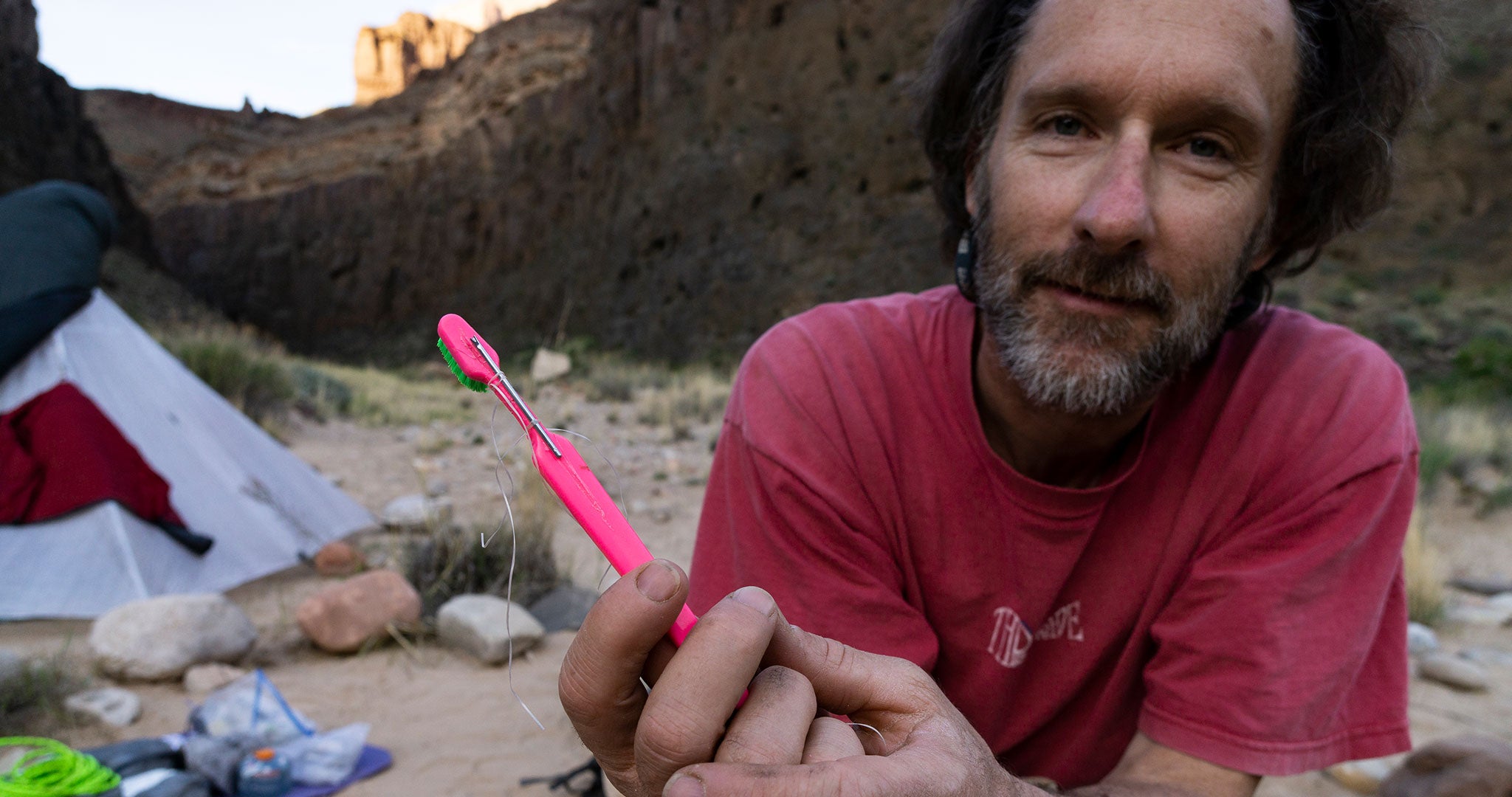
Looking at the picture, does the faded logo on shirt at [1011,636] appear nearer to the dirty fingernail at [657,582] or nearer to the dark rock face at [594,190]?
the dirty fingernail at [657,582]

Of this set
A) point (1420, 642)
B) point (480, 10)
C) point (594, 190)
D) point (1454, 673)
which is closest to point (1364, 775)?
point (1454, 673)

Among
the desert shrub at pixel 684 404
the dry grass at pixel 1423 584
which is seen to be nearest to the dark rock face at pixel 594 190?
the desert shrub at pixel 684 404

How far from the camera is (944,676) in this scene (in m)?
1.52

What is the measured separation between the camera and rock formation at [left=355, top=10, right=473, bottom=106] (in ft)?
175

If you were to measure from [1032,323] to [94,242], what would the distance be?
186 inches

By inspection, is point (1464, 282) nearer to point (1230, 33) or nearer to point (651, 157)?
point (1230, 33)

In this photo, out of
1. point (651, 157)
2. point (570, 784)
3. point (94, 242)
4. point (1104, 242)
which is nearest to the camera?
point (1104, 242)

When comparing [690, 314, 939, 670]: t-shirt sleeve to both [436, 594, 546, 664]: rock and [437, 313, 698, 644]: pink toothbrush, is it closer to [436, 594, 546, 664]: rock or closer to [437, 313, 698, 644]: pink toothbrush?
[437, 313, 698, 644]: pink toothbrush

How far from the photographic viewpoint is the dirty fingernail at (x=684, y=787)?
2.20ft

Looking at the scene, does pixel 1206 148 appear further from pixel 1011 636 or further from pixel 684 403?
Result: pixel 684 403

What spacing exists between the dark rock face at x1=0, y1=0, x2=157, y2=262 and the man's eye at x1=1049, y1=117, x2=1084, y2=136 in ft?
70.2

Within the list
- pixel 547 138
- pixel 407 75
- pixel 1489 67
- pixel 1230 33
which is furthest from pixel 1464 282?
pixel 407 75

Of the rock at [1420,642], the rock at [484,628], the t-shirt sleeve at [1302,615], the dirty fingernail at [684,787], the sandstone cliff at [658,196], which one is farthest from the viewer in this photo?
the sandstone cliff at [658,196]

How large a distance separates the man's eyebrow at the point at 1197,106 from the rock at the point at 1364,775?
71.2 inches
